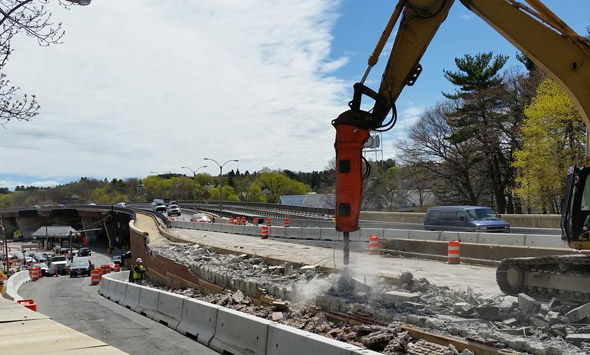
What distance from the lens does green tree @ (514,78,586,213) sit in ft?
124

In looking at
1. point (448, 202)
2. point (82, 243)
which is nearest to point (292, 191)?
point (82, 243)

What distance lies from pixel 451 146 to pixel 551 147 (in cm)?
1410

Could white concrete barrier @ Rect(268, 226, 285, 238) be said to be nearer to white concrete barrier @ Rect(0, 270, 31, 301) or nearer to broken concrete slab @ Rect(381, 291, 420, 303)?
white concrete barrier @ Rect(0, 270, 31, 301)

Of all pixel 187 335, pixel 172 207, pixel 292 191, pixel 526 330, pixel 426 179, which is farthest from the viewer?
pixel 292 191

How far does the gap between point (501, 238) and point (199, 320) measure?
541 inches

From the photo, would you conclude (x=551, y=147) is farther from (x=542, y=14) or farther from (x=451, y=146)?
(x=542, y=14)

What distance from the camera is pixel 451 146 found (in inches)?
2087

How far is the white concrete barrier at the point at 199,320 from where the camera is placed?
10.2 meters

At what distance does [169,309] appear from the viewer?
13.0 metres

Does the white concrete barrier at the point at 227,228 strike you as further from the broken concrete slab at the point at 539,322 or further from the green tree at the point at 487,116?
the broken concrete slab at the point at 539,322

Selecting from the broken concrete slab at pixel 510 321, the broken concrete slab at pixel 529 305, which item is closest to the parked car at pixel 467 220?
the broken concrete slab at pixel 529 305

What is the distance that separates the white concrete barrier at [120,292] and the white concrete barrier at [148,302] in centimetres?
304

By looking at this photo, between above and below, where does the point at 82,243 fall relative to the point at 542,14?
below

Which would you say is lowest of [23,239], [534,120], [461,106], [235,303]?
[23,239]
